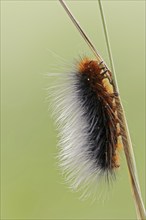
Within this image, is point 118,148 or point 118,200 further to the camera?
point 118,200

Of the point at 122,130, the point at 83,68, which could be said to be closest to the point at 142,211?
the point at 122,130

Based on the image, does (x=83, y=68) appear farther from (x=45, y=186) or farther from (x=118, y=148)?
(x=45, y=186)

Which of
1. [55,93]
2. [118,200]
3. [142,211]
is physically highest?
[55,93]

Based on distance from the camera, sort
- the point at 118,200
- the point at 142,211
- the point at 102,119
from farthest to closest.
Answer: the point at 118,200, the point at 102,119, the point at 142,211

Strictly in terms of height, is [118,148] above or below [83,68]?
below

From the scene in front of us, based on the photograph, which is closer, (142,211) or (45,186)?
(142,211)

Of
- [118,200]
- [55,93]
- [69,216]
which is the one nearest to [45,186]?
[69,216]

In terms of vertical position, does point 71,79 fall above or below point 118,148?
above

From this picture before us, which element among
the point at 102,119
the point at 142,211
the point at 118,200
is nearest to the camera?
the point at 142,211

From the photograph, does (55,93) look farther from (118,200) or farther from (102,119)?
(118,200)
